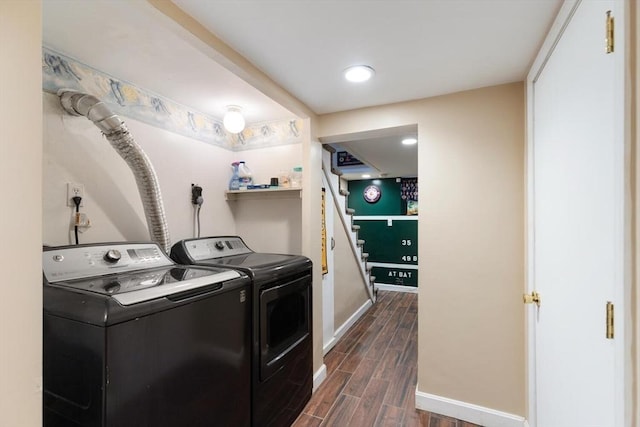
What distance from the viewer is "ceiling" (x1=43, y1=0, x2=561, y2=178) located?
1.13 meters

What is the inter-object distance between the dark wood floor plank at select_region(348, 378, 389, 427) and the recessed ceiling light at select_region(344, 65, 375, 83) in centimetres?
218

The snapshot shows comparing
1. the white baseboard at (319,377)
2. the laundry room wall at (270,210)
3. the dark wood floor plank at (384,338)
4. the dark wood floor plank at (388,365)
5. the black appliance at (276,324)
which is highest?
the laundry room wall at (270,210)

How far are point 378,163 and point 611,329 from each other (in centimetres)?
370

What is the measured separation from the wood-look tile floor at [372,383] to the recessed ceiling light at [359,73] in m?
2.18

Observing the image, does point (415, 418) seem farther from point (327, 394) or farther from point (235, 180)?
point (235, 180)

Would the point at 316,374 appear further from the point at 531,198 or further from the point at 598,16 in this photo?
the point at 598,16

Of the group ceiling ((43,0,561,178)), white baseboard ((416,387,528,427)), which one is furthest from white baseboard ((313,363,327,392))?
ceiling ((43,0,561,178))

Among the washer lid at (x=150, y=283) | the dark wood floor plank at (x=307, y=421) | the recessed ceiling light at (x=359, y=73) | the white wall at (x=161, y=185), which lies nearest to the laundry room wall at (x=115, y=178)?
the white wall at (x=161, y=185)

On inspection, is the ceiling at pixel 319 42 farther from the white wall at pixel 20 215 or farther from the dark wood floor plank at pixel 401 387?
the dark wood floor plank at pixel 401 387

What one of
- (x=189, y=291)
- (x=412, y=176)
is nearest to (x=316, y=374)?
(x=189, y=291)

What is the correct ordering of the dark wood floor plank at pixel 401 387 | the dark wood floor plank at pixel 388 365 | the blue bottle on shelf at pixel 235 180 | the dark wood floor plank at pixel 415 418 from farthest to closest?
the blue bottle on shelf at pixel 235 180 → the dark wood floor plank at pixel 388 365 → the dark wood floor plank at pixel 401 387 → the dark wood floor plank at pixel 415 418

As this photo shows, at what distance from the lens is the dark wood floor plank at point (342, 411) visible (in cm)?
184

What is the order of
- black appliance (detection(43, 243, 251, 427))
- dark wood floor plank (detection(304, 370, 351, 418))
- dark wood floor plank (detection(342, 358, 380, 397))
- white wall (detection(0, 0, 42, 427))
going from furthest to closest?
dark wood floor plank (detection(342, 358, 380, 397))
dark wood floor plank (detection(304, 370, 351, 418))
black appliance (detection(43, 243, 251, 427))
white wall (detection(0, 0, 42, 427))

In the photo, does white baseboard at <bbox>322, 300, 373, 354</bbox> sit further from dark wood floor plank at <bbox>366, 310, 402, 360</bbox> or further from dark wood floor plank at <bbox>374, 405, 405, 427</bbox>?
dark wood floor plank at <bbox>374, 405, 405, 427</bbox>
